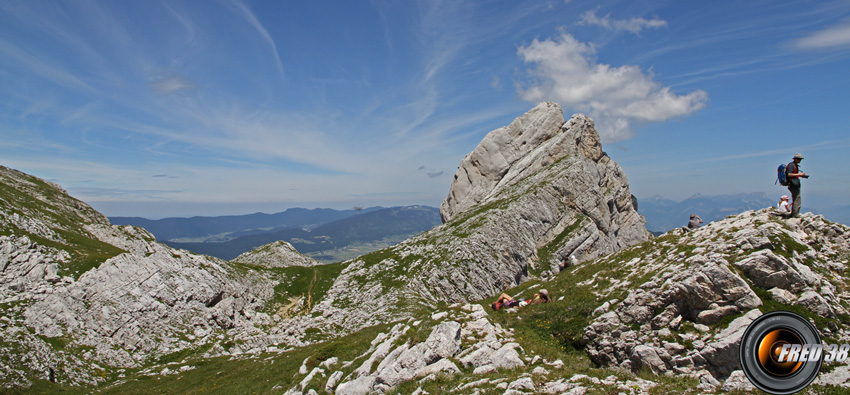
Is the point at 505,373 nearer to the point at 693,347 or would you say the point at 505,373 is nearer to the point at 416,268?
the point at 693,347

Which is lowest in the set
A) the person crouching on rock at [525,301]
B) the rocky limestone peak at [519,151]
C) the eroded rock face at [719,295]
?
the person crouching on rock at [525,301]

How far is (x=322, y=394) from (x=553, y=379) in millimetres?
14917

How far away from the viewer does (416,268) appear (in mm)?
66875

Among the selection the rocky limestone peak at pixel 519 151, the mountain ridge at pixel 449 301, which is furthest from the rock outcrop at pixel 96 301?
the rocky limestone peak at pixel 519 151

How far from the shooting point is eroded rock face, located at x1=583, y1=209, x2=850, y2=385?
1659 centimetres

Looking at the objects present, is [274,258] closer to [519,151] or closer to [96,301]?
[96,301]

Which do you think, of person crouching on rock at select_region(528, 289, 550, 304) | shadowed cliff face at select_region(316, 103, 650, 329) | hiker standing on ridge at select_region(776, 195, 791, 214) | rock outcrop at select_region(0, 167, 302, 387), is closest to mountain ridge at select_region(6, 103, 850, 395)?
rock outcrop at select_region(0, 167, 302, 387)

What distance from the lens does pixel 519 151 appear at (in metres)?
114

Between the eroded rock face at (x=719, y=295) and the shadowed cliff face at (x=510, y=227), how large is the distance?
3978 centimetres

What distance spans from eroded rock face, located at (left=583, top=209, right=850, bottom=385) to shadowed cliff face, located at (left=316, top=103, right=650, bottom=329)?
39.8 m

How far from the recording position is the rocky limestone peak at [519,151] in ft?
338

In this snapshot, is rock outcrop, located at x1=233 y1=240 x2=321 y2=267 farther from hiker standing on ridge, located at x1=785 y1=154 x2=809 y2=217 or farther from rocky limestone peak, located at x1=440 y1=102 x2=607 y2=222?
hiker standing on ridge, located at x1=785 y1=154 x2=809 y2=217

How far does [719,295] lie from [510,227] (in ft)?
188

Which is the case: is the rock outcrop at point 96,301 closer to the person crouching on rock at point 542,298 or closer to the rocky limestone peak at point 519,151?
the person crouching on rock at point 542,298
